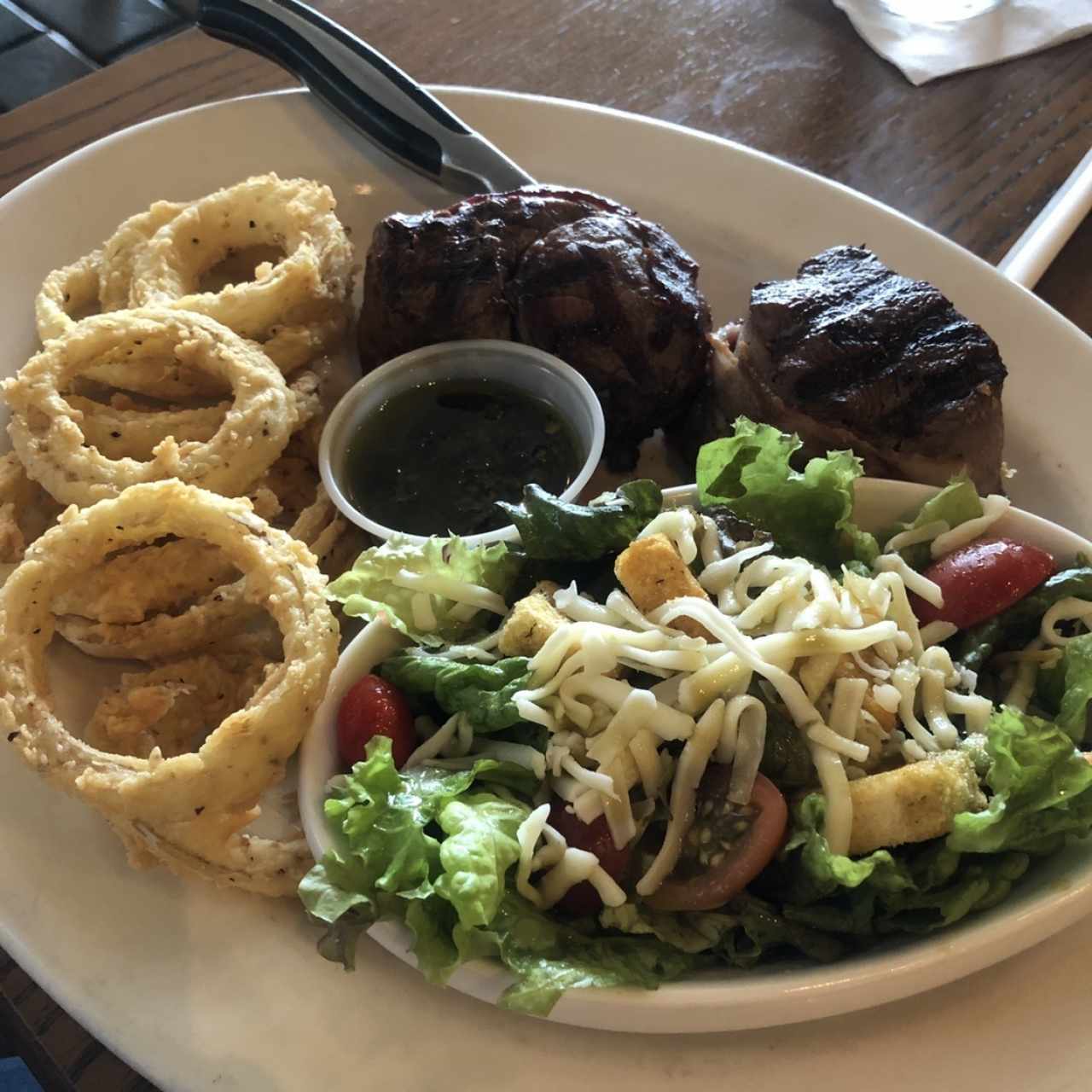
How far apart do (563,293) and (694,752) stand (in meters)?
1.11

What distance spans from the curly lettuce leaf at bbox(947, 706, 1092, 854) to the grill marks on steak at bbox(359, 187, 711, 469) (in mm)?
1076

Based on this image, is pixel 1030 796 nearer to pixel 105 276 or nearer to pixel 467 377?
pixel 467 377

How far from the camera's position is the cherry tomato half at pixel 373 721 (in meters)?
1.67

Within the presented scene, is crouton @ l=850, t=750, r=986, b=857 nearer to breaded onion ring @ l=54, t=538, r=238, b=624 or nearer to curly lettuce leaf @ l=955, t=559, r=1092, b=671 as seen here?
curly lettuce leaf @ l=955, t=559, r=1092, b=671

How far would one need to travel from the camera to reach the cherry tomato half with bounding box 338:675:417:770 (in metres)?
1.67

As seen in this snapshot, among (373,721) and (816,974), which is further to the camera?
(373,721)

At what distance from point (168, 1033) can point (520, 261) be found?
1640 mm

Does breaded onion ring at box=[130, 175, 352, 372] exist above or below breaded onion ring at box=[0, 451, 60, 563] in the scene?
above

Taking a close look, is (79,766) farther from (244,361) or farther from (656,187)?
(656,187)

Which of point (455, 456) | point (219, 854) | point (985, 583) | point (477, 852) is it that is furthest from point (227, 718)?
point (985, 583)

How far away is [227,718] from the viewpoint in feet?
5.51

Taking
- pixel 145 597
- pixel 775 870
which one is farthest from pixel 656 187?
pixel 775 870

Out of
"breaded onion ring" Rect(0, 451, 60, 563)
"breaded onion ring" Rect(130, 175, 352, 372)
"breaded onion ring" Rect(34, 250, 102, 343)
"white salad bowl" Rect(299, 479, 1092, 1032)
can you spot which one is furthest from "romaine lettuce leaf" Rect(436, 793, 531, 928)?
"breaded onion ring" Rect(34, 250, 102, 343)

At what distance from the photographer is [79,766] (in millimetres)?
1632
